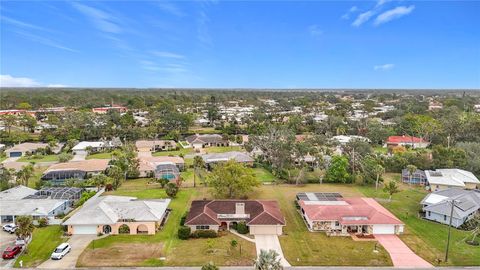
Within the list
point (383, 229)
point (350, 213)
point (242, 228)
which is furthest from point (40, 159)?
point (383, 229)

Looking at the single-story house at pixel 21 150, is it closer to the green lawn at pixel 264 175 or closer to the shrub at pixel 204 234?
the green lawn at pixel 264 175

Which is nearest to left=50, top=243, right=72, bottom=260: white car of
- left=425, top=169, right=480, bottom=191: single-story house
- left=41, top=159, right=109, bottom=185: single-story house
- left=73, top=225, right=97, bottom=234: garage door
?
left=73, top=225, right=97, bottom=234: garage door

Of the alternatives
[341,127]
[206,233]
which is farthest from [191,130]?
[206,233]

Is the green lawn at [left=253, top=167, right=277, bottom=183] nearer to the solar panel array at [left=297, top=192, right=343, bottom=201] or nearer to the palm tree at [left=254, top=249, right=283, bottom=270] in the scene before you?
the solar panel array at [left=297, top=192, right=343, bottom=201]

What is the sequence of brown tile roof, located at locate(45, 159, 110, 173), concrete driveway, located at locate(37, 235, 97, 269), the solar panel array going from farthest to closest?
brown tile roof, located at locate(45, 159, 110, 173), the solar panel array, concrete driveway, located at locate(37, 235, 97, 269)

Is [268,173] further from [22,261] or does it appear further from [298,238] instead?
[22,261]

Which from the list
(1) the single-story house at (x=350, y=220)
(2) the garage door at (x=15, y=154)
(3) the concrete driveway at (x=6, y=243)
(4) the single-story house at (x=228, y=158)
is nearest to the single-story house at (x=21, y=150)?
(2) the garage door at (x=15, y=154)

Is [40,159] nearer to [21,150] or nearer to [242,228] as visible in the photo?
[21,150]
